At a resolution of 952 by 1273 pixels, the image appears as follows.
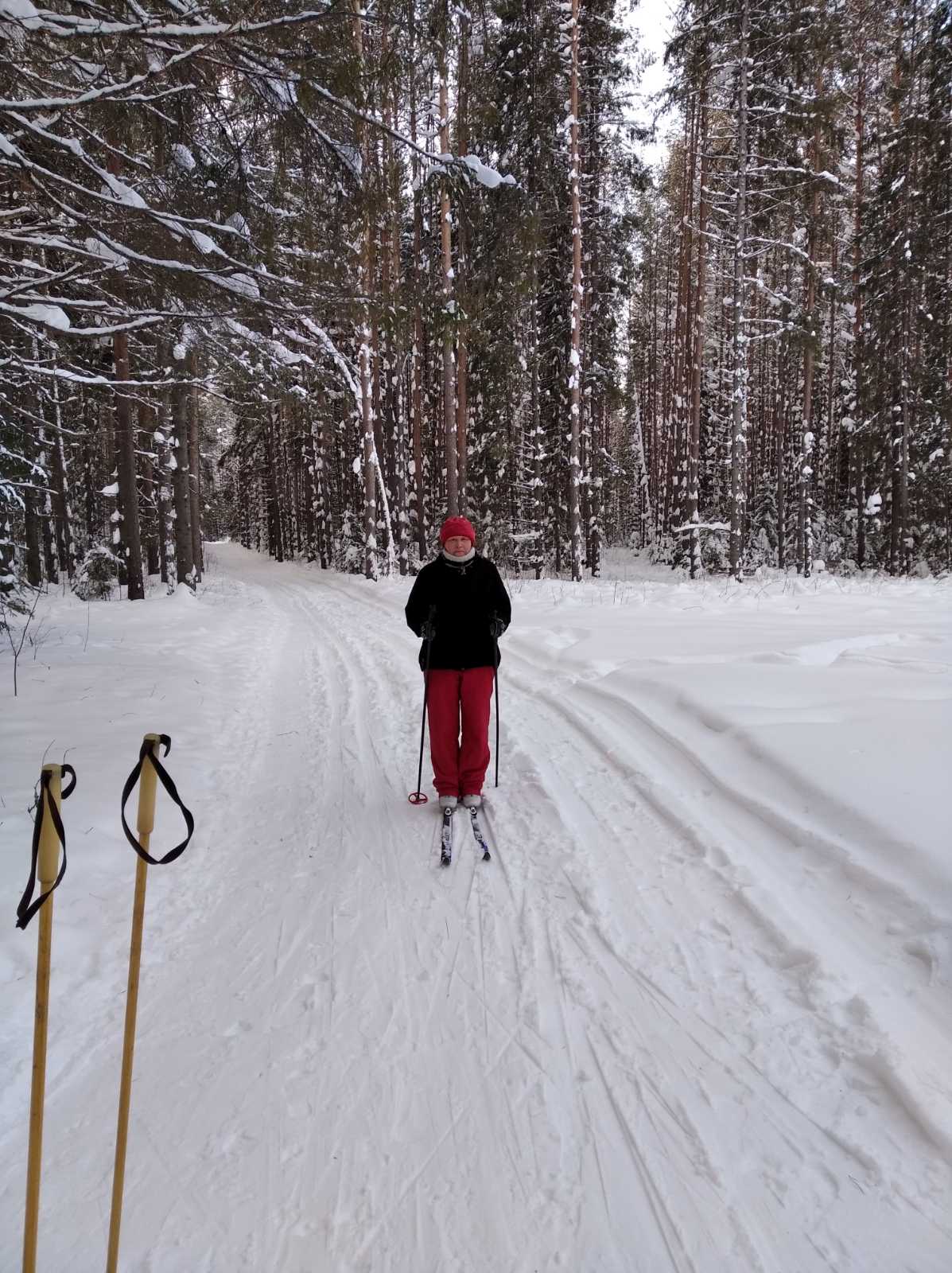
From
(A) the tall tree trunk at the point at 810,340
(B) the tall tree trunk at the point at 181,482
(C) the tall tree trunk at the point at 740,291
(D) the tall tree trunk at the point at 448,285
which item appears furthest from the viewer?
(A) the tall tree trunk at the point at 810,340

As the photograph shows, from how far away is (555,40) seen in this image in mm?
14961

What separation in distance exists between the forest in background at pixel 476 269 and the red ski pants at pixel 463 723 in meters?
3.21

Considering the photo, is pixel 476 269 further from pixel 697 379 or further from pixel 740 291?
pixel 697 379

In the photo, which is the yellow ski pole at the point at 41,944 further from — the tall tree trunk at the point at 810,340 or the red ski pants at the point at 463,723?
the tall tree trunk at the point at 810,340

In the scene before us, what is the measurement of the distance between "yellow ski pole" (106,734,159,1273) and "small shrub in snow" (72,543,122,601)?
1671 cm

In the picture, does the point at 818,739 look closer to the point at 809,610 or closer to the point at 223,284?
the point at 223,284

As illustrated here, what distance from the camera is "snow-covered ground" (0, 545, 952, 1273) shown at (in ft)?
6.30

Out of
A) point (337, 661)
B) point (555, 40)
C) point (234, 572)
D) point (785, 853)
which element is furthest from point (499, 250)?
point (234, 572)

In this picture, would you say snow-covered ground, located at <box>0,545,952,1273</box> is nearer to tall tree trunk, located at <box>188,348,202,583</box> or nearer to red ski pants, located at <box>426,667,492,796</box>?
red ski pants, located at <box>426,667,492,796</box>

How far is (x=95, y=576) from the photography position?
16.9 metres

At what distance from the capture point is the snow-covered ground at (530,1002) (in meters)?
1.92

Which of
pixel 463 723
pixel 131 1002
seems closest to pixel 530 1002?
pixel 131 1002

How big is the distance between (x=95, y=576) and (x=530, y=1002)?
17596mm

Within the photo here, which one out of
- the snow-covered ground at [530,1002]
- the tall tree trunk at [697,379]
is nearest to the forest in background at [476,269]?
the tall tree trunk at [697,379]
